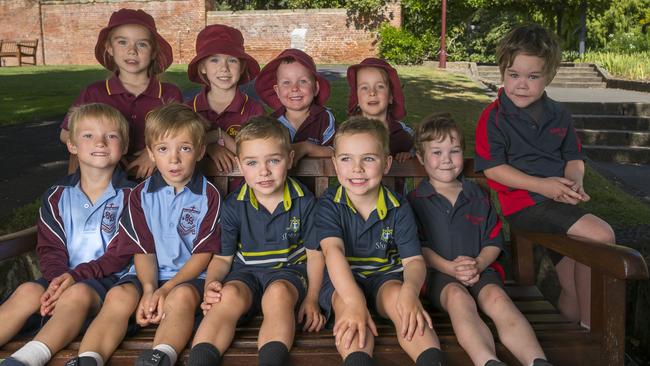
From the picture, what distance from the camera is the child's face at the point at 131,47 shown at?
137 inches

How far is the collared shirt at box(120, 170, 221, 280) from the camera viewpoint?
116 inches

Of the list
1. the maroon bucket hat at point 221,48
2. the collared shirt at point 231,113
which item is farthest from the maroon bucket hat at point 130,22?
the collared shirt at point 231,113

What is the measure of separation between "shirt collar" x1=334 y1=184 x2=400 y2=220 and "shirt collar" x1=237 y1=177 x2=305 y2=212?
20 cm

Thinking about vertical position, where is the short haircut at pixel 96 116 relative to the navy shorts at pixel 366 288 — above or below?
above

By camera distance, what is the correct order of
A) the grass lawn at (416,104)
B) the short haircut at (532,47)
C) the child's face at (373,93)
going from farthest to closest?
the grass lawn at (416,104), the child's face at (373,93), the short haircut at (532,47)

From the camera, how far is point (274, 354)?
2.32 metres

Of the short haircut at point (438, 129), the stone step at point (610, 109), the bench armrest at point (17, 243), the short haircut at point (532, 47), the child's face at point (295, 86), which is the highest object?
the short haircut at point (532, 47)

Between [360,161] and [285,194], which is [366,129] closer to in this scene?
[360,161]

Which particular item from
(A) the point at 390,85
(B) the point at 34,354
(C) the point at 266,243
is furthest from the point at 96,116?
(A) the point at 390,85

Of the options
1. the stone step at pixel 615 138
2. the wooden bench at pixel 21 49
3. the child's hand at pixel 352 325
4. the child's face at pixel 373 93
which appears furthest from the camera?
the wooden bench at pixel 21 49

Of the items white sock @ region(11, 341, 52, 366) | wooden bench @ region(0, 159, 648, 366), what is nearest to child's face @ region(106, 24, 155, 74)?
wooden bench @ region(0, 159, 648, 366)

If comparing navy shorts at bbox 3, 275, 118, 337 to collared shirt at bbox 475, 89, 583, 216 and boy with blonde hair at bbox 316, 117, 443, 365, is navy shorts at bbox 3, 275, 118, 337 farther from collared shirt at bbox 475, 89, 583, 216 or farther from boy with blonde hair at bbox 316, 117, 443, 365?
collared shirt at bbox 475, 89, 583, 216

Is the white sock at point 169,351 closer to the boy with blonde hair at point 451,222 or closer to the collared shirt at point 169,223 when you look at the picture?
the collared shirt at point 169,223

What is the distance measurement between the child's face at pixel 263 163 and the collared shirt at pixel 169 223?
0.29m
